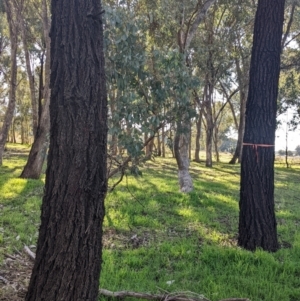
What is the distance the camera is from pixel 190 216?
6555 mm

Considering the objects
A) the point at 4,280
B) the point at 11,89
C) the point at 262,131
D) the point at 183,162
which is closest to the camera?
the point at 4,280

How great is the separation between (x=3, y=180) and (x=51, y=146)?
8013mm

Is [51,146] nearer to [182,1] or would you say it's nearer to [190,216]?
[190,216]

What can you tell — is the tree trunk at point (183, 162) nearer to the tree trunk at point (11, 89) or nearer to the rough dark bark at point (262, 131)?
the rough dark bark at point (262, 131)

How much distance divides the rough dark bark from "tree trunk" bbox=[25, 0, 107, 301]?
120 inches

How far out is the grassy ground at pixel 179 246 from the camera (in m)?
3.62

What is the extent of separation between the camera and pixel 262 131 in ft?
16.2

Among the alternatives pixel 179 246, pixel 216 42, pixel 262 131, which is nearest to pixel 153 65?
pixel 262 131

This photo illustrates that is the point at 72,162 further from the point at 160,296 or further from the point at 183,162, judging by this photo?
the point at 183,162

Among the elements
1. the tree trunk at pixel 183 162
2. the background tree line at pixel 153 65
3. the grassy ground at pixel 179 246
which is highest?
the background tree line at pixel 153 65

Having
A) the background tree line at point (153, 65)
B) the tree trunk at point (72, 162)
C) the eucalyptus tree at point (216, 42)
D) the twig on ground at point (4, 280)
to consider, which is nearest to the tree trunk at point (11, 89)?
the background tree line at point (153, 65)

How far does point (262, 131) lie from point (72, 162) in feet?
11.1

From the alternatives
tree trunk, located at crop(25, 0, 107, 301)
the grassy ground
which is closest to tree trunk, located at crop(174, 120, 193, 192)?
the grassy ground

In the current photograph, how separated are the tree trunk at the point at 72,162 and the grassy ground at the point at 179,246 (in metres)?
1.25
